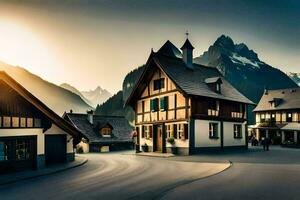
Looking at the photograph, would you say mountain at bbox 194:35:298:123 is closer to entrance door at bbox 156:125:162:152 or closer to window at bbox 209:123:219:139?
window at bbox 209:123:219:139

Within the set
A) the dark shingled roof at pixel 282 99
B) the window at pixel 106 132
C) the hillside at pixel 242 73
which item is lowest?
the window at pixel 106 132

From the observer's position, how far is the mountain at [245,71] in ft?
451

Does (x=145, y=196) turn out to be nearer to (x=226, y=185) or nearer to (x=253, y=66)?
(x=226, y=185)

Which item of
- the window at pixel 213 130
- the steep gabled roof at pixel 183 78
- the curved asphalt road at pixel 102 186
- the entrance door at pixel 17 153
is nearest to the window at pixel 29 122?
the entrance door at pixel 17 153

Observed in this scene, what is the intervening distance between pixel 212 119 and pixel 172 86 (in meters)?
5.51

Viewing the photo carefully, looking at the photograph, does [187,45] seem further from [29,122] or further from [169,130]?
[29,122]

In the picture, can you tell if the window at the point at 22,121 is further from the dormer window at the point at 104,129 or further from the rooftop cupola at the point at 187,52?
the dormer window at the point at 104,129

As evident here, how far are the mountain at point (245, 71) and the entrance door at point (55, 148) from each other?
112825mm

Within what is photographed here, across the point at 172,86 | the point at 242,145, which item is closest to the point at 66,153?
the point at 172,86

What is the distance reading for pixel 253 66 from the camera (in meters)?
168

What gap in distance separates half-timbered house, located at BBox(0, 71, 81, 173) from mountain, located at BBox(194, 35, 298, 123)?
375 feet

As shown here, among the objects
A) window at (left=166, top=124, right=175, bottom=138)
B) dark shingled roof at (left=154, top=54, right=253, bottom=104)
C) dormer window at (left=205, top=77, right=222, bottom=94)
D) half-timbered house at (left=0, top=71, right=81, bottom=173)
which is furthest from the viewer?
dormer window at (left=205, top=77, right=222, bottom=94)

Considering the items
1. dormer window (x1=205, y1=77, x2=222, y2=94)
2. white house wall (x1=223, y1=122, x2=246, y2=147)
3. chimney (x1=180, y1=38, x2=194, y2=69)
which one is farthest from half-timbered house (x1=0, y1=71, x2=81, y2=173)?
white house wall (x1=223, y1=122, x2=246, y2=147)

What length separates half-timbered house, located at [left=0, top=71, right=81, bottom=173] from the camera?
19125mm
